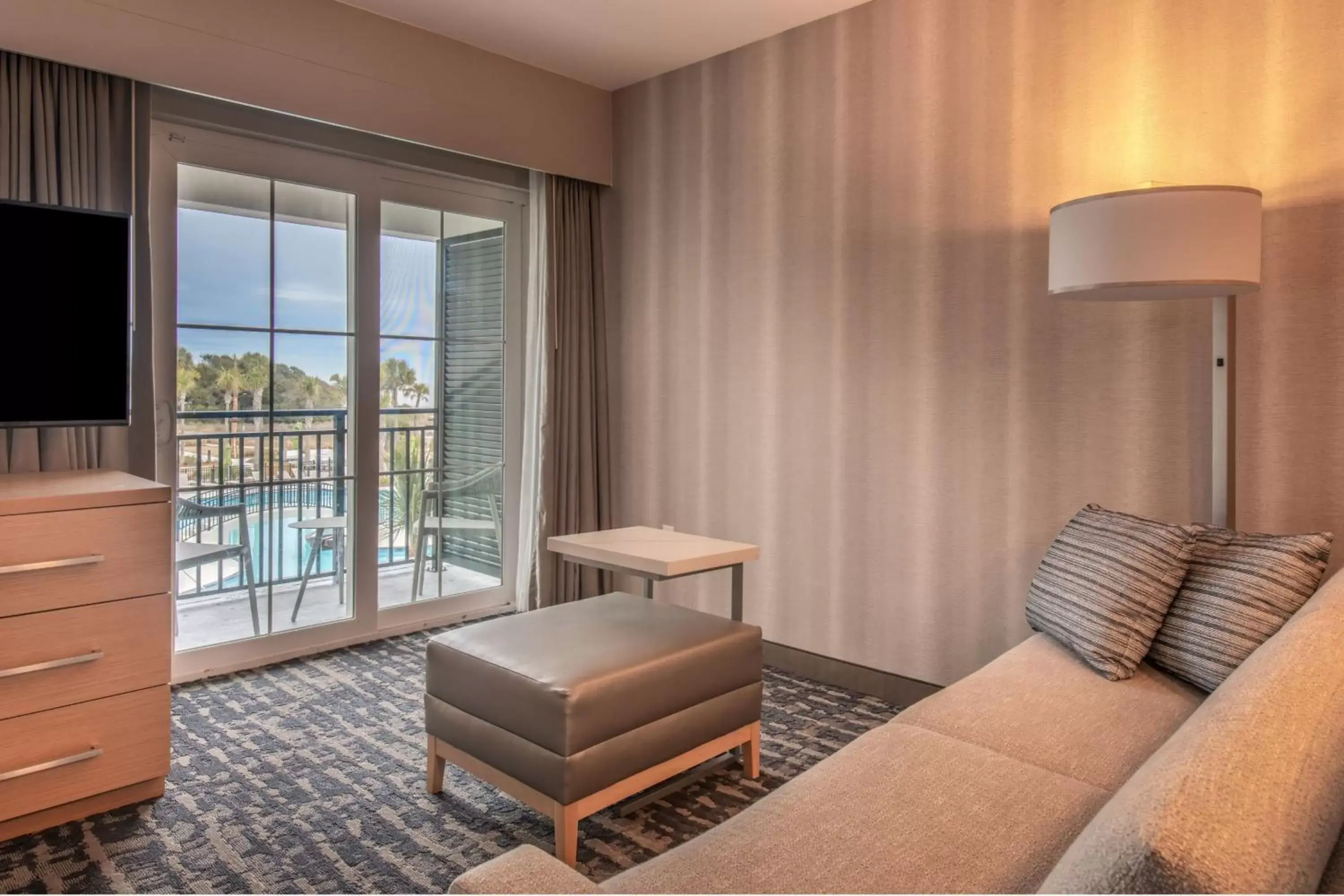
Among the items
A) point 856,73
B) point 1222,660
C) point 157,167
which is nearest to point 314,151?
point 157,167

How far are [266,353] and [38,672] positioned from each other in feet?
5.63

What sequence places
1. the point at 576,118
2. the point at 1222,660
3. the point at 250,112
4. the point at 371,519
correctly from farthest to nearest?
the point at 576,118, the point at 371,519, the point at 250,112, the point at 1222,660

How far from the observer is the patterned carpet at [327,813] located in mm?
2143

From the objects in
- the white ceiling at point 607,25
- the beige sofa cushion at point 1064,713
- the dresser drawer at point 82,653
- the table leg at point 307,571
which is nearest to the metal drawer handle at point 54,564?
the dresser drawer at point 82,653

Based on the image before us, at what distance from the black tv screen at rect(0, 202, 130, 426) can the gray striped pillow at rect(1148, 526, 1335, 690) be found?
127 inches

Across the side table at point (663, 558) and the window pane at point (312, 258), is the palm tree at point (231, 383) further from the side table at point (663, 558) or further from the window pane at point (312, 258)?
the side table at point (663, 558)

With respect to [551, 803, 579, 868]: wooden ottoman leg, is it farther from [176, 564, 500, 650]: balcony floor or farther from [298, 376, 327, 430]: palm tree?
[298, 376, 327, 430]: palm tree

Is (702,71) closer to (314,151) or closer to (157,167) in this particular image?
(314,151)

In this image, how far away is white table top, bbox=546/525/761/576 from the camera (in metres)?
2.68

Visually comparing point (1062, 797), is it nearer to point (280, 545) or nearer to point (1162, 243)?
point (1162, 243)

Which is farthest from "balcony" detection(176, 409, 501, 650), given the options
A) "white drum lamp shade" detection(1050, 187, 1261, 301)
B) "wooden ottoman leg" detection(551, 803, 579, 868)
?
"white drum lamp shade" detection(1050, 187, 1261, 301)

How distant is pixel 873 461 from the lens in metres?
3.57

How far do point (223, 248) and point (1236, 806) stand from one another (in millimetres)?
3791

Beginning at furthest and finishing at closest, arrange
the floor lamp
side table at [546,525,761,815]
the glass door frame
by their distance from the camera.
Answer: the glass door frame
side table at [546,525,761,815]
the floor lamp
